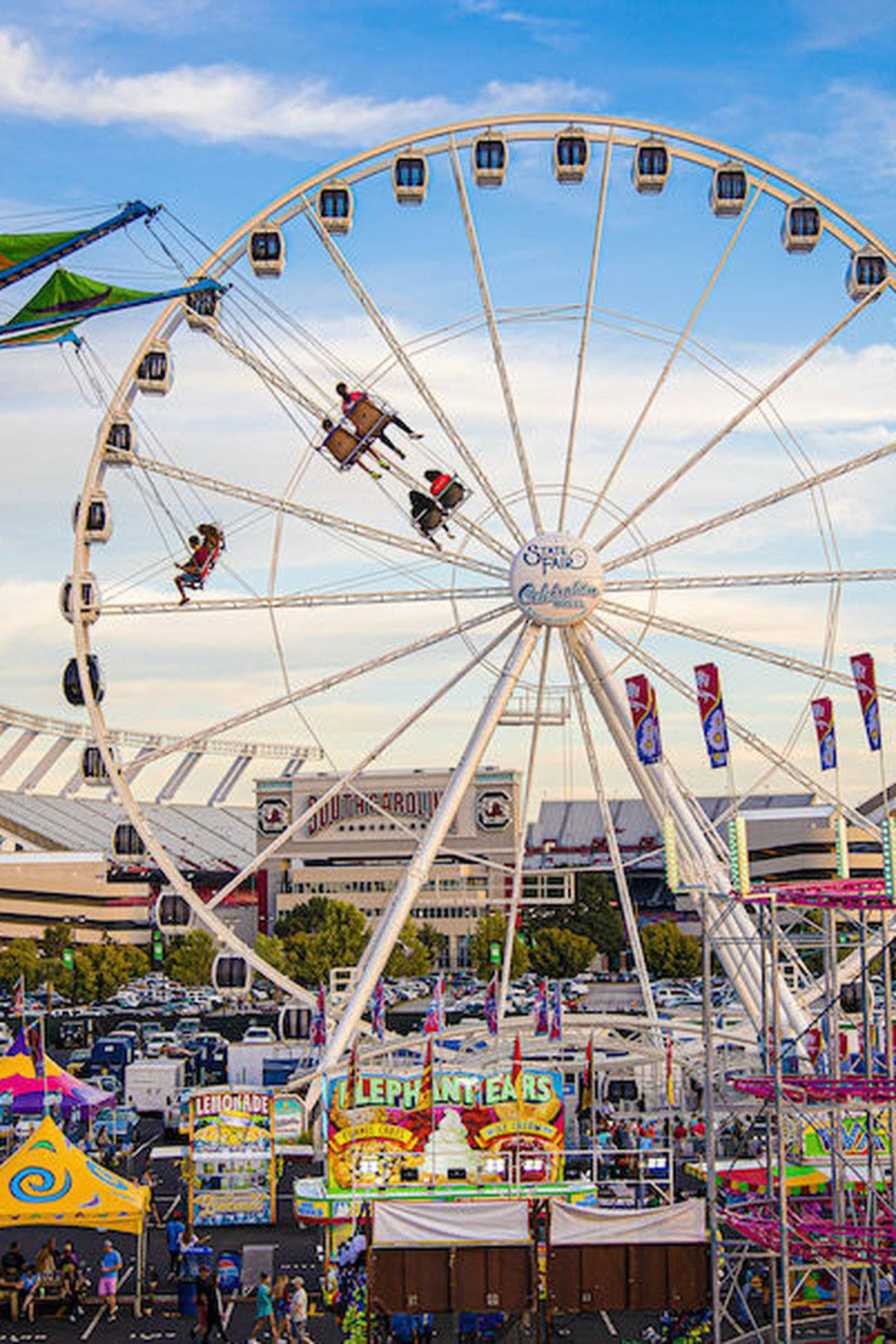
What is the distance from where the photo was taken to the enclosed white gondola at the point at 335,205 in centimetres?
3778

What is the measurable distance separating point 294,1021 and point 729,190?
21.9 meters

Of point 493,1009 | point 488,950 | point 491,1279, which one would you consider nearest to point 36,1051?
point 493,1009

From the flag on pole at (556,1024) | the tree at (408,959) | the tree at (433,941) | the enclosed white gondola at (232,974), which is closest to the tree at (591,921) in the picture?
the tree at (433,941)

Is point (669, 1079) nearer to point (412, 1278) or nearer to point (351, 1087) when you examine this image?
point (351, 1087)

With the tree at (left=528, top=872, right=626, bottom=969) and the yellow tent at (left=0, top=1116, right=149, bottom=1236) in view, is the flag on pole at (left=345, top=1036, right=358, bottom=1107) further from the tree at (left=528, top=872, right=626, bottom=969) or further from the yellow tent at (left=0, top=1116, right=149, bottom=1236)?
the tree at (left=528, top=872, right=626, bottom=969)

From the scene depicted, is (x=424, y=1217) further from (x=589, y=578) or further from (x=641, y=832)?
(x=641, y=832)

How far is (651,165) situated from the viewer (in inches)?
1483

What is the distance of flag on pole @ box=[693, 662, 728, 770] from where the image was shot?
3259 centimetres

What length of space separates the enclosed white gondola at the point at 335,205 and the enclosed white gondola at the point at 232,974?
48.2ft

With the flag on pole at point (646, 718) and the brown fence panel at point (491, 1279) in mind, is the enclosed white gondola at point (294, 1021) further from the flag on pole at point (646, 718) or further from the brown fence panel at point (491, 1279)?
the brown fence panel at point (491, 1279)

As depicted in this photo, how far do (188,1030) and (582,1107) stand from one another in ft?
103

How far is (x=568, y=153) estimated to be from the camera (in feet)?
124

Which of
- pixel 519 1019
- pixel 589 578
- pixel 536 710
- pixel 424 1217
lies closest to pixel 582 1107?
pixel 519 1019

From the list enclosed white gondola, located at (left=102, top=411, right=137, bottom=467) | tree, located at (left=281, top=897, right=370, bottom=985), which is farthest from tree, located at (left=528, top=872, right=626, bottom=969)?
enclosed white gondola, located at (left=102, top=411, right=137, bottom=467)
